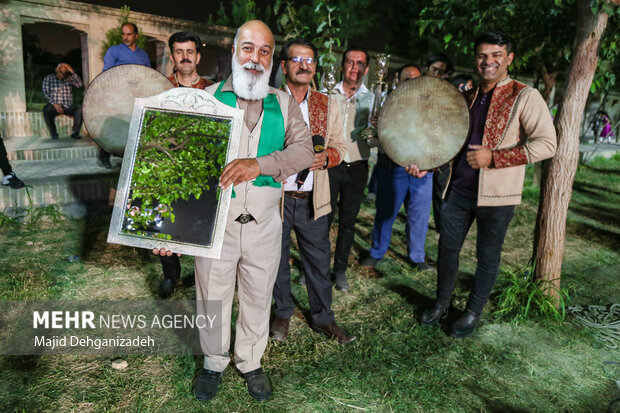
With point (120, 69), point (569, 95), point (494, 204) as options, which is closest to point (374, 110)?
point (494, 204)

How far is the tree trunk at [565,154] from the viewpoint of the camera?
12.0ft

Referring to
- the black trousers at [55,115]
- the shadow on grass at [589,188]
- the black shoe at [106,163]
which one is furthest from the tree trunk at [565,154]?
the black trousers at [55,115]

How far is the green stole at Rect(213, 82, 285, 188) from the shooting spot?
2.44 meters

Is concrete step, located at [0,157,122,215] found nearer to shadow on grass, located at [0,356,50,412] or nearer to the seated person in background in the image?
the seated person in background

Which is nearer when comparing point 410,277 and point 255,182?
point 255,182

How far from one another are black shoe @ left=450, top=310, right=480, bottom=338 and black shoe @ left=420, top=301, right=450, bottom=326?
17 centimetres

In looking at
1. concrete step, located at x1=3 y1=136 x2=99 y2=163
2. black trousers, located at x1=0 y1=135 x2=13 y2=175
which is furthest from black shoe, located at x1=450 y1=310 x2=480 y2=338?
concrete step, located at x1=3 y1=136 x2=99 y2=163

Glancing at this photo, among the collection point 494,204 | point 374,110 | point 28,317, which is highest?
point 374,110

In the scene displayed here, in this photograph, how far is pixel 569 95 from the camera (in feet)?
12.3

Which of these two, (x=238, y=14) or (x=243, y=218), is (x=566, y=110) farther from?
(x=238, y=14)

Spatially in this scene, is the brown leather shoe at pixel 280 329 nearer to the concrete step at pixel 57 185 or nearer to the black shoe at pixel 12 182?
the concrete step at pixel 57 185

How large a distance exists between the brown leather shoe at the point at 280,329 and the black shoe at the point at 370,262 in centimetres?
168

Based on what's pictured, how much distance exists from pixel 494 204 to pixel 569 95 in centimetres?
130

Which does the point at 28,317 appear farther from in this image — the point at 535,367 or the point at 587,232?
the point at 587,232
